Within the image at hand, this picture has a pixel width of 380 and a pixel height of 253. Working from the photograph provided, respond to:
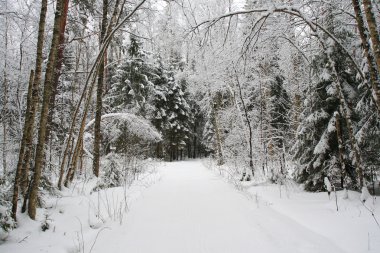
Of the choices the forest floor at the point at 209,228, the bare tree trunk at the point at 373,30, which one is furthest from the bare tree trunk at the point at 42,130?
the bare tree trunk at the point at 373,30

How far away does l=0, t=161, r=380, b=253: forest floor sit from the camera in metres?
3.67

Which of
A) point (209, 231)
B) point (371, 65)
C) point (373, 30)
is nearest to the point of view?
point (373, 30)

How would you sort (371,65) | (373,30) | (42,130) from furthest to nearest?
1. (371,65)
2. (42,130)
3. (373,30)

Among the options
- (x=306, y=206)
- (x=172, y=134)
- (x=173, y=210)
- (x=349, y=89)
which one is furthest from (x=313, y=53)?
(x=172, y=134)

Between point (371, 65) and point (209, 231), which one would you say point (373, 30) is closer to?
point (371, 65)

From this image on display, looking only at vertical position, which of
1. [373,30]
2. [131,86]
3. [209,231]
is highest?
[131,86]

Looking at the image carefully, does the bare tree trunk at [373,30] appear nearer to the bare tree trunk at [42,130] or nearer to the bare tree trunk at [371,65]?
the bare tree trunk at [371,65]

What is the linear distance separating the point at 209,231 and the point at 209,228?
0.55 feet

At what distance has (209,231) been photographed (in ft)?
14.6

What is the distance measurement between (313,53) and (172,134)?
28.7 metres

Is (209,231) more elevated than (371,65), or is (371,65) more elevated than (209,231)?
(371,65)

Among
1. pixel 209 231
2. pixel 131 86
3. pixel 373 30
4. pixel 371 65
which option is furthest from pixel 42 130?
pixel 131 86

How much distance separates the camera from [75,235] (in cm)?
417

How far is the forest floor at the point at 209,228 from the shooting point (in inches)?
144
